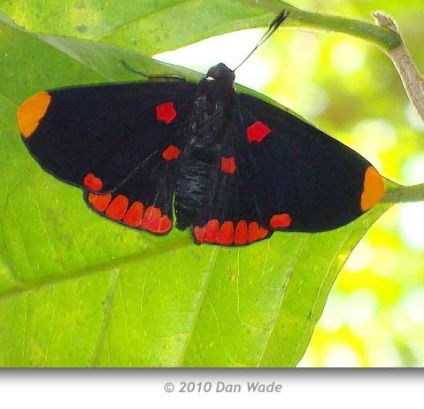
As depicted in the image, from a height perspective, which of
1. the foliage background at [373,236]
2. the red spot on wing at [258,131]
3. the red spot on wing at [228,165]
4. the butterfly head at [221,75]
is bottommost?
the foliage background at [373,236]

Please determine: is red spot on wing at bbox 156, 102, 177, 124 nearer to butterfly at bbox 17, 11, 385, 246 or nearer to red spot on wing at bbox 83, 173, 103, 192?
butterfly at bbox 17, 11, 385, 246

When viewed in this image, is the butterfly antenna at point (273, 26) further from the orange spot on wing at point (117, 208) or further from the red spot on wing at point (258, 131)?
the orange spot on wing at point (117, 208)

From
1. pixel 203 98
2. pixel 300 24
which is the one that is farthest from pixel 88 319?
pixel 300 24

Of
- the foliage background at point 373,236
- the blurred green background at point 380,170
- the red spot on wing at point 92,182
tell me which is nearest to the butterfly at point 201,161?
the red spot on wing at point 92,182

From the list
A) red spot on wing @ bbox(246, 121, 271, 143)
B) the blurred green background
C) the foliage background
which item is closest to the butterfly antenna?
red spot on wing @ bbox(246, 121, 271, 143)

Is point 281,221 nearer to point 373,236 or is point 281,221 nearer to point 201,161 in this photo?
point 201,161

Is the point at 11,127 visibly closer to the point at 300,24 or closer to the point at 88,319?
the point at 88,319
